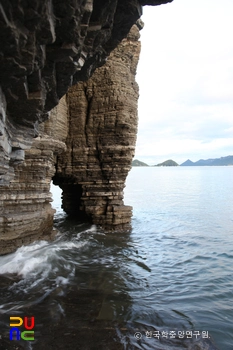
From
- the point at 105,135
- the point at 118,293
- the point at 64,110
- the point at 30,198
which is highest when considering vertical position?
the point at 64,110

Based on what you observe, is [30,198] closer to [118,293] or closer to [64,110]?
[118,293]

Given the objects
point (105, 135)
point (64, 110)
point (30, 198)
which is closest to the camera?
point (30, 198)

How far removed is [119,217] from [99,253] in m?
4.30

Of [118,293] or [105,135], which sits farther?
[105,135]

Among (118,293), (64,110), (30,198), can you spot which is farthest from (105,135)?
(118,293)

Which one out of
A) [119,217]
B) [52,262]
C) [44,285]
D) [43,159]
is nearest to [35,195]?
[43,159]

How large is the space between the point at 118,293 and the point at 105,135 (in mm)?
9551

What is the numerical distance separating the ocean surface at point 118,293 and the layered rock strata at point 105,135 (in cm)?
213

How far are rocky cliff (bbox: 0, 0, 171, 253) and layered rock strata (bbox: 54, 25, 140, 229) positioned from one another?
0.18 feet

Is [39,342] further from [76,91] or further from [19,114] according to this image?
[76,91]

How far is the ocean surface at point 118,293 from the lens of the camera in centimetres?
607

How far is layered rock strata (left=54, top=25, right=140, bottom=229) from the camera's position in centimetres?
1557

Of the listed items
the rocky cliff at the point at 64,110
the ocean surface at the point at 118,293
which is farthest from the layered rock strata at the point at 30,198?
the ocean surface at the point at 118,293

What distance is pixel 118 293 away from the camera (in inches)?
326
